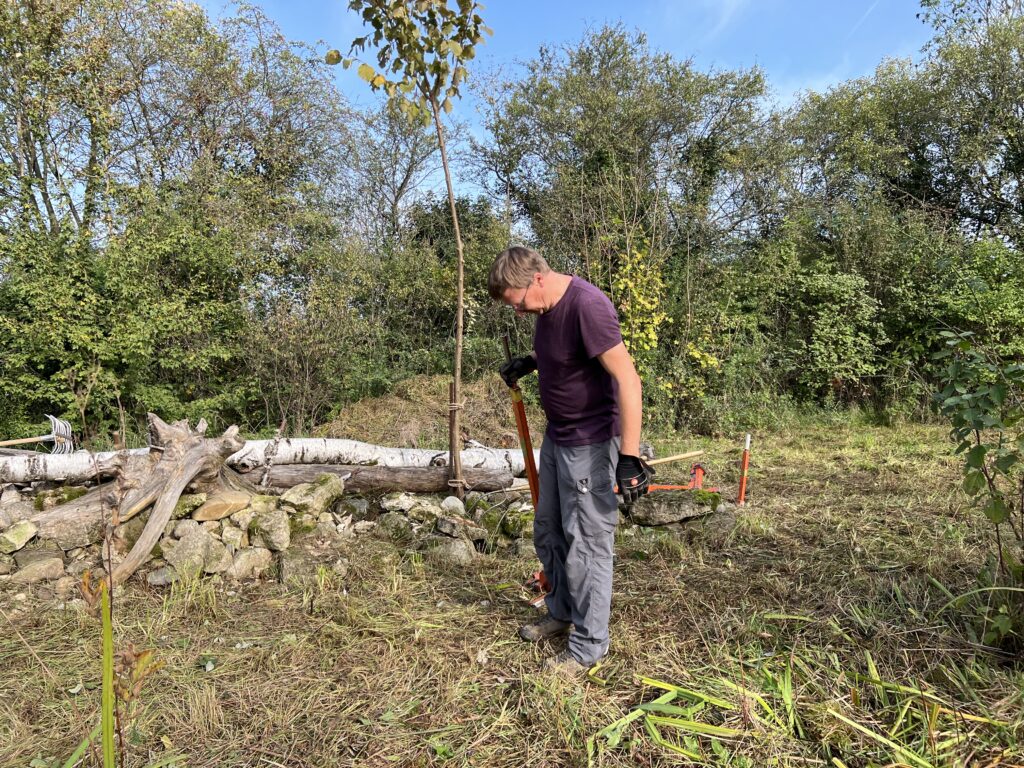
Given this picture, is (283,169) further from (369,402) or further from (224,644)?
(224,644)

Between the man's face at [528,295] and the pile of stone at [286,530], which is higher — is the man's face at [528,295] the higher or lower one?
the higher one

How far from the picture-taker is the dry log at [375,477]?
16.6ft

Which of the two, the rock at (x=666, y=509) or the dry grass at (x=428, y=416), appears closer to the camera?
the rock at (x=666, y=509)

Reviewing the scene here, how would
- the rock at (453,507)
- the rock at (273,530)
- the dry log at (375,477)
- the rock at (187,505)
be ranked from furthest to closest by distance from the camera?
the dry log at (375,477)
the rock at (453,507)
the rock at (187,505)
the rock at (273,530)

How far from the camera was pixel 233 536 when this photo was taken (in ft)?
13.0

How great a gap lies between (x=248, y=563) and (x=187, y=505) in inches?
29.8

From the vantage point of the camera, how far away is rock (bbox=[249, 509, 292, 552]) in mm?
3969

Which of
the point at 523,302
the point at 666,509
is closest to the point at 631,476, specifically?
the point at 523,302

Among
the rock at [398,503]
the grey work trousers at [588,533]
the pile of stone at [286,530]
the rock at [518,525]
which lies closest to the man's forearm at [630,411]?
the grey work trousers at [588,533]

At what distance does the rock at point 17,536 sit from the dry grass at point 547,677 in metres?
0.58

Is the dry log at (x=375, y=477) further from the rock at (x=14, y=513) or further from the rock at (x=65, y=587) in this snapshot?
the rock at (x=65, y=587)

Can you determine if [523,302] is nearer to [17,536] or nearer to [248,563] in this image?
[248,563]

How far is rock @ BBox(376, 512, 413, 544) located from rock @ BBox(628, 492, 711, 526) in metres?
1.66

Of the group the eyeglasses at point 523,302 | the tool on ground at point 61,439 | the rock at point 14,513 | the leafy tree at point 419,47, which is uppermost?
the leafy tree at point 419,47
